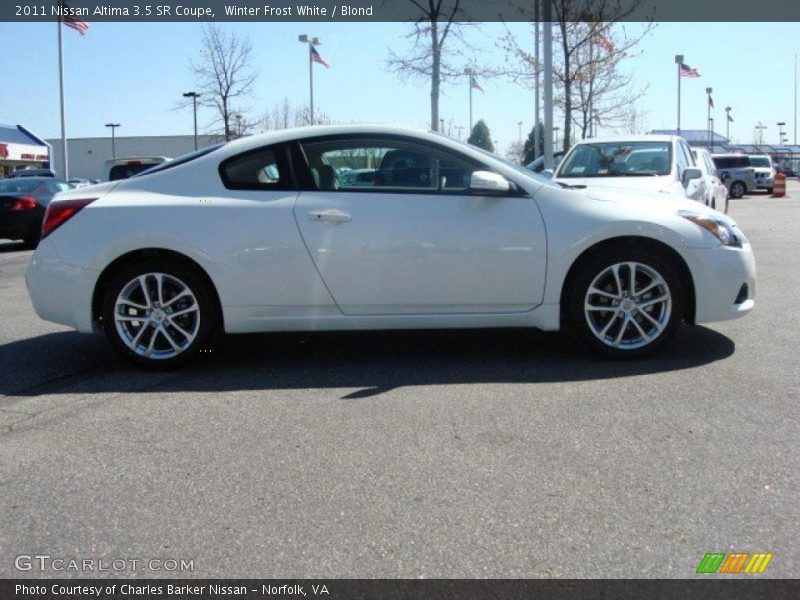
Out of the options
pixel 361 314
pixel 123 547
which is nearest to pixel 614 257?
pixel 361 314

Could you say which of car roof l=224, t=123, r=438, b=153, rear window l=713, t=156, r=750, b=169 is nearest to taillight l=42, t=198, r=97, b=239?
car roof l=224, t=123, r=438, b=153

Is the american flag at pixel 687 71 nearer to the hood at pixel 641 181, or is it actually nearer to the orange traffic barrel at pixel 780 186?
the orange traffic barrel at pixel 780 186

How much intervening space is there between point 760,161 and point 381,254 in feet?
122

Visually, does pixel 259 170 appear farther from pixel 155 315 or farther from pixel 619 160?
pixel 619 160

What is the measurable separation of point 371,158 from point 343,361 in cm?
138

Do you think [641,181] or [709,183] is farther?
[709,183]

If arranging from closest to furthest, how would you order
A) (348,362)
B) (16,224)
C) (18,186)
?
1. (348,362)
2. (16,224)
3. (18,186)

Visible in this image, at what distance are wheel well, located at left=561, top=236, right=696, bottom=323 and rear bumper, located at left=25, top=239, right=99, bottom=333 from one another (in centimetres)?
307

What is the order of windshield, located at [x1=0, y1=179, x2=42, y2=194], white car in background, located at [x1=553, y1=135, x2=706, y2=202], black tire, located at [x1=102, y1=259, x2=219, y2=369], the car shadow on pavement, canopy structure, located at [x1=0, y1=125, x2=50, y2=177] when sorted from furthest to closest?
1. canopy structure, located at [x1=0, y1=125, x2=50, y2=177]
2. windshield, located at [x1=0, y1=179, x2=42, y2=194]
3. white car in background, located at [x1=553, y1=135, x2=706, y2=202]
4. black tire, located at [x1=102, y1=259, x2=219, y2=369]
5. the car shadow on pavement

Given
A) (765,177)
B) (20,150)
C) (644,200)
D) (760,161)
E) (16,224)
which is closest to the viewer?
(644,200)

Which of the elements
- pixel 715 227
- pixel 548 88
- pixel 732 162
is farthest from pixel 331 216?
pixel 732 162

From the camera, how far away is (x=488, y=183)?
18.1ft

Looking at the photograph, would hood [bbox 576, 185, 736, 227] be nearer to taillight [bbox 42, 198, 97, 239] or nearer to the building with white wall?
taillight [bbox 42, 198, 97, 239]

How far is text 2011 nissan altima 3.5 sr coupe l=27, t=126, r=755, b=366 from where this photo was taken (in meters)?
5.62
